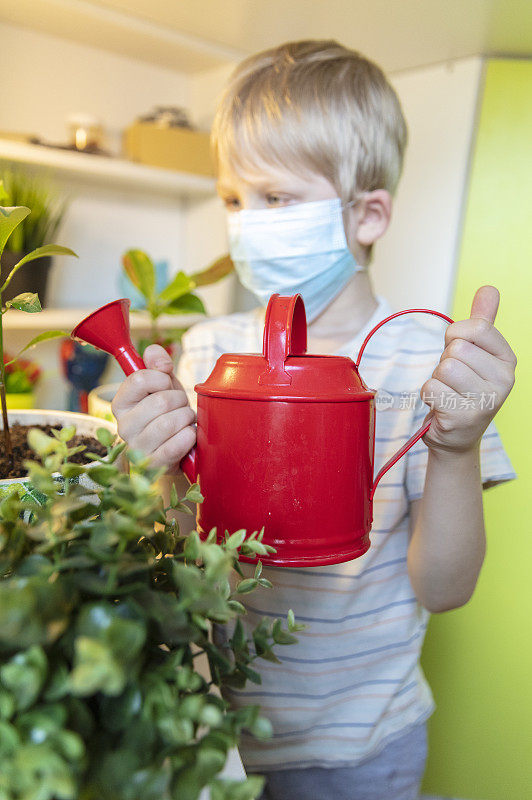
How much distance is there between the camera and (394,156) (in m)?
0.83

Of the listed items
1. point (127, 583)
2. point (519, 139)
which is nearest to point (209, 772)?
point (127, 583)

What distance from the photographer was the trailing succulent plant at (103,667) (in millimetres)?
225

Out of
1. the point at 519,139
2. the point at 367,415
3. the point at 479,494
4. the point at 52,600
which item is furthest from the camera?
the point at 519,139

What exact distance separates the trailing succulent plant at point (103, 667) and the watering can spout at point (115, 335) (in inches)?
7.4

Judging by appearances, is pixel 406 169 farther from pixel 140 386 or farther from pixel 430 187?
pixel 140 386

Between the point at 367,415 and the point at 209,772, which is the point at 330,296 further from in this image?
the point at 209,772

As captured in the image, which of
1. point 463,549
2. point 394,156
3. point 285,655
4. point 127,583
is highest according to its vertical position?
point 394,156

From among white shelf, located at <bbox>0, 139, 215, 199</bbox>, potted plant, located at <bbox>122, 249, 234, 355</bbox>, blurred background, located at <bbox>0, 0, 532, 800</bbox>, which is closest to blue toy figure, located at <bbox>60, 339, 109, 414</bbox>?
blurred background, located at <bbox>0, 0, 532, 800</bbox>

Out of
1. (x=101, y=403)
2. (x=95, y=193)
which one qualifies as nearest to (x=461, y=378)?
(x=101, y=403)

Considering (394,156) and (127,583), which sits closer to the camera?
(127,583)

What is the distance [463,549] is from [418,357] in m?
0.26

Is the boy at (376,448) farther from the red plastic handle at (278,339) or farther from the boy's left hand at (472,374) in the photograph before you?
the red plastic handle at (278,339)

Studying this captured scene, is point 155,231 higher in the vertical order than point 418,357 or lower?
higher

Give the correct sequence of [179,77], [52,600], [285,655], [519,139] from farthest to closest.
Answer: [179,77]
[519,139]
[285,655]
[52,600]
